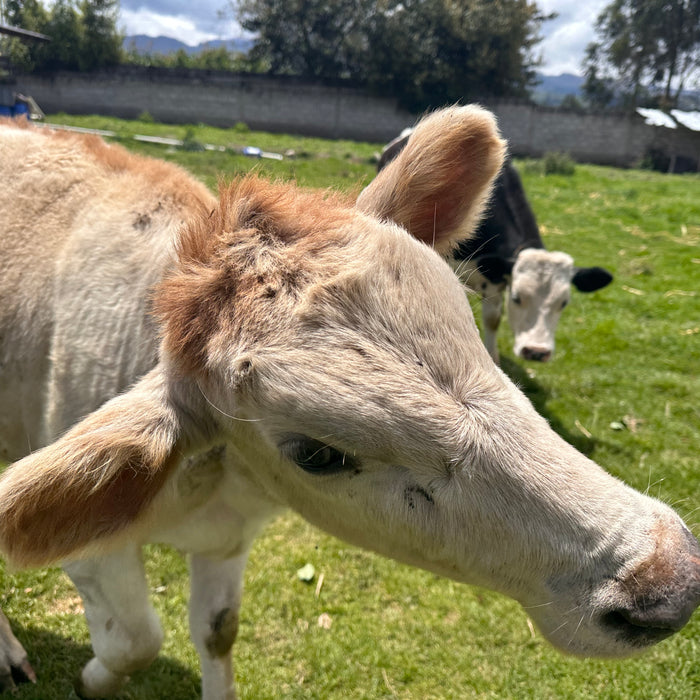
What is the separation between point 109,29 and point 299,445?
37.2m

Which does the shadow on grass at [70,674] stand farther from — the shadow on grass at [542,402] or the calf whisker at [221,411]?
the shadow on grass at [542,402]

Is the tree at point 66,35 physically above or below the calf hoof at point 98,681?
above

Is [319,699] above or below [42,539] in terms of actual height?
below

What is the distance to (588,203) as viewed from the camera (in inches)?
535

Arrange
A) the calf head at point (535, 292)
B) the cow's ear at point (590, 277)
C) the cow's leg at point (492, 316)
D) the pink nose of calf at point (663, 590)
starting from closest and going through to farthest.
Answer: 1. the pink nose of calf at point (663, 590)
2. the calf head at point (535, 292)
3. the cow's ear at point (590, 277)
4. the cow's leg at point (492, 316)

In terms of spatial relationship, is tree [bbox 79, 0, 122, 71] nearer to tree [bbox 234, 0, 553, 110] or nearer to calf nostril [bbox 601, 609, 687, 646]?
tree [bbox 234, 0, 553, 110]

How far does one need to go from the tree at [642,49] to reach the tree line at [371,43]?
0.64 metres

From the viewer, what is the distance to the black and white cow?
5.45 meters

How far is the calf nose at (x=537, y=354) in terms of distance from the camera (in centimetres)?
524

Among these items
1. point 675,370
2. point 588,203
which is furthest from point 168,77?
point 675,370

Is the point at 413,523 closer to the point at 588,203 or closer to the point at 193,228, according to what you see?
the point at 193,228

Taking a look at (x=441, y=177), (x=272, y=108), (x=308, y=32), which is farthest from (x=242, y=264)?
(x=308, y=32)

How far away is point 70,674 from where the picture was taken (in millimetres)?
2732

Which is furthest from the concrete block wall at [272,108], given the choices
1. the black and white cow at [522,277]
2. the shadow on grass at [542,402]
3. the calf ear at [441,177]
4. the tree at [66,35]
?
the calf ear at [441,177]
